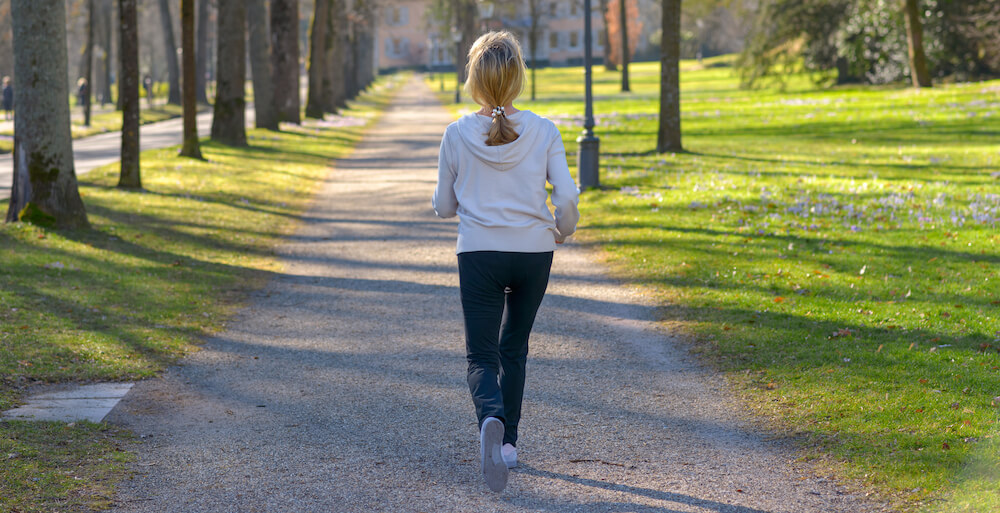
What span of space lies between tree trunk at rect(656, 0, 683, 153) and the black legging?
45.2ft

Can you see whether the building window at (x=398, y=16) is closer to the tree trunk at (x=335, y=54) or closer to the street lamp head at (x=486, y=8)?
the tree trunk at (x=335, y=54)

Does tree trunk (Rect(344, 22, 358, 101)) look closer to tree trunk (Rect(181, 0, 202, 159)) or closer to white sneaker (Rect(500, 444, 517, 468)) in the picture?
tree trunk (Rect(181, 0, 202, 159))

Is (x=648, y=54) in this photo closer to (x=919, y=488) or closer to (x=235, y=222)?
(x=235, y=222)

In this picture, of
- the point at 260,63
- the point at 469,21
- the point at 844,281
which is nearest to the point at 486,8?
the point at 260,63

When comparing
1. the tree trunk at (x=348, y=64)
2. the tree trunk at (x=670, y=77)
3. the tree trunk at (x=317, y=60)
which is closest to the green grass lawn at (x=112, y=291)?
the tree trunk at (x=670, y=77)

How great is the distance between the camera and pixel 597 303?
8.01 meters

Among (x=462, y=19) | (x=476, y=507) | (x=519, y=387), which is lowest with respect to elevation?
(x=476, y=507)

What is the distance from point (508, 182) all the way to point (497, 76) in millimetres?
435

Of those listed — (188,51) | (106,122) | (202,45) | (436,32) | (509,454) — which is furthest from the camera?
(436,32)

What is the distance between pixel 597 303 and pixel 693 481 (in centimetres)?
383

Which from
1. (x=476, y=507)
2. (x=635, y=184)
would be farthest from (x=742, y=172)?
(x=476, y=507)

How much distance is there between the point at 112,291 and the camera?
8258mm

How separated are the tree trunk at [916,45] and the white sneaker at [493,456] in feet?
110

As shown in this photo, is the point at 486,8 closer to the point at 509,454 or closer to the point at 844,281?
the point at 844,281
